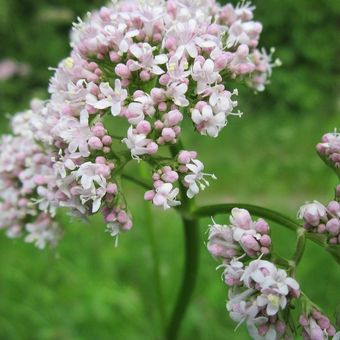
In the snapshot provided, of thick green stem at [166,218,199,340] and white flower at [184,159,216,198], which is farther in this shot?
thick green stem at [166,218,199,340]

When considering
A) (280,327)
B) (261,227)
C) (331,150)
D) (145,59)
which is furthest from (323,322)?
(145,59)

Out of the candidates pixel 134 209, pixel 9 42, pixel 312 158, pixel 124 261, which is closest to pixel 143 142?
pixel 124 261

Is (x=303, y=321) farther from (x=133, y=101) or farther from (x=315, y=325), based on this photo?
(x=133, y=101)

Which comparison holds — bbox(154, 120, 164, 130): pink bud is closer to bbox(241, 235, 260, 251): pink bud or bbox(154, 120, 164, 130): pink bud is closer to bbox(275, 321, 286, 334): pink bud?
bbox(241, 235, 260, 251): pink bud

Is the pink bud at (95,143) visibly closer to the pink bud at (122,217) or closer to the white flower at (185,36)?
the pink bud at (122,217)

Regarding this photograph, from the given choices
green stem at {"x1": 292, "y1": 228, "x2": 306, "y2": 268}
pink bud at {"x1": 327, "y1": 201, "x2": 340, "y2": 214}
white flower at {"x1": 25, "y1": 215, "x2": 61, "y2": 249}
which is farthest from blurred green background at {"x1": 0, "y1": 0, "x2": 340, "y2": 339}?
pink bud at {"x1": 327, "y1": 201, "x2": 340, "y2": 214}

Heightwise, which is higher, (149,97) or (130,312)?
(149,97)

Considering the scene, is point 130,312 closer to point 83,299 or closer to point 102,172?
point 83,299
